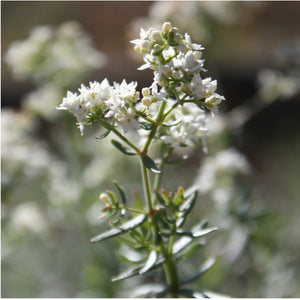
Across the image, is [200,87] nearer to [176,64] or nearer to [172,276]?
[176,64]

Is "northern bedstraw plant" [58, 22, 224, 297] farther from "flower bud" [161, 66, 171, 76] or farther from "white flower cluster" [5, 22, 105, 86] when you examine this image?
"white flower cluster" [5, 22, 105, 86]

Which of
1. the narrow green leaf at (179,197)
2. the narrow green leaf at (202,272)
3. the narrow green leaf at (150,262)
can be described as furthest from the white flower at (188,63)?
the narrow green leaf at (202,272)

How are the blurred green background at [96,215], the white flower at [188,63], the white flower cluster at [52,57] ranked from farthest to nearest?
the white flower cluster at [52,57] → the blurred green background at [96,215] → the white flower at [188,63]

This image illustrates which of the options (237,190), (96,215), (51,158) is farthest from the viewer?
(51,158)

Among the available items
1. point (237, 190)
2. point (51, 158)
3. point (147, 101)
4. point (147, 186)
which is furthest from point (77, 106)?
point (51, 158)

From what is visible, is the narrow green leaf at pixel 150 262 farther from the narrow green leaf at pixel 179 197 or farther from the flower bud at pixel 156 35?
the flower bud at pixel 156 35

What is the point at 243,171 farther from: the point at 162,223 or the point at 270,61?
the point at 270,61

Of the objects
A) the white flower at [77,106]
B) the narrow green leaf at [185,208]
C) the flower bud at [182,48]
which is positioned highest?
the flower bud at [182,48]
